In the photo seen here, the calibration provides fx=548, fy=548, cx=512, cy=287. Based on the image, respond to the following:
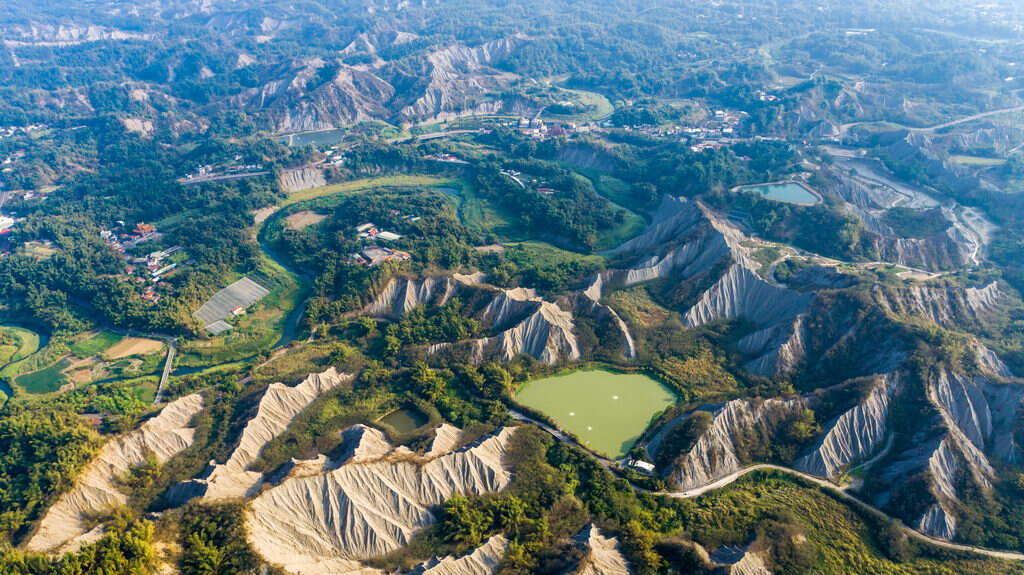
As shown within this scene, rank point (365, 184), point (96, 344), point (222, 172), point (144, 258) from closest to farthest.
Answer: point (96, 344) → point (144, 258) → point (222, 172) → point (365, 184)

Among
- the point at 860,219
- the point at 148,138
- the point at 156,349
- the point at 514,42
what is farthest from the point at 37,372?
the point at 514,42

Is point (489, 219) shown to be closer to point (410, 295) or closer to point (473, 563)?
point (410, 295)

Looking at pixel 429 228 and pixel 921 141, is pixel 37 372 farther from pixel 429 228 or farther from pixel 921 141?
pixel 921 141

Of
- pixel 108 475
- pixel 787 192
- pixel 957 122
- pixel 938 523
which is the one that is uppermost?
pixel 957 122

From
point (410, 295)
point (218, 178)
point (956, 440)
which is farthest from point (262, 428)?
point (218, 178)

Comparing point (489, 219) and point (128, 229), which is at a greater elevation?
point (489, 219)

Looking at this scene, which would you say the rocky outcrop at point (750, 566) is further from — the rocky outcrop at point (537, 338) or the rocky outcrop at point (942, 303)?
the rocky outcrop at point (942, 303)

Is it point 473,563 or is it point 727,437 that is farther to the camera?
point 727,437
